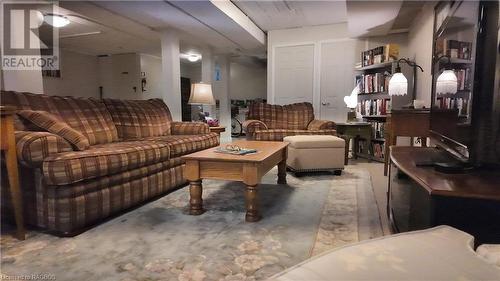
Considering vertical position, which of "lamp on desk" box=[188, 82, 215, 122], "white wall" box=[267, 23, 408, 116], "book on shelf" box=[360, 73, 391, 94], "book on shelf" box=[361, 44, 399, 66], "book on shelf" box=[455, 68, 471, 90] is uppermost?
"white wall" box=[267, 23, 408, 116]

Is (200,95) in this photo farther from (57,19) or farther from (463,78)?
(463,78)

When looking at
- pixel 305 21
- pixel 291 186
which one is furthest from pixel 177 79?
pixel 291 186

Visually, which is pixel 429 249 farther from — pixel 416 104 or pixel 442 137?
pixel 416 104

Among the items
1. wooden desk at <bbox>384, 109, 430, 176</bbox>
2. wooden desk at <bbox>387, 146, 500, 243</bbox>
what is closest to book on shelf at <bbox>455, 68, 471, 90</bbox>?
wooden desk at <bbox>387, 146, 500, 243</bbox>

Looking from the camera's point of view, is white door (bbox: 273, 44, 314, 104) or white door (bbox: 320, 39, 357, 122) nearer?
white door (bbox: 320, 39, 357, 122)

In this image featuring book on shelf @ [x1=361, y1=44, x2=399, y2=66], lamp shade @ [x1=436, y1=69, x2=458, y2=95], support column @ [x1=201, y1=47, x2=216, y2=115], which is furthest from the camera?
support column @ [x1=201, y1=47, x2=216, y2=115]

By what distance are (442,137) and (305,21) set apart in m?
4.04

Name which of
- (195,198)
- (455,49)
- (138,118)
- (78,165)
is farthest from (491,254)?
(138,118)

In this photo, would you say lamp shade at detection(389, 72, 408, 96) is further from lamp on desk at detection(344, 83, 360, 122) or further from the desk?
lamp on desk at detection(344, 83, 360, 122)

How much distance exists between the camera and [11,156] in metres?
1.67

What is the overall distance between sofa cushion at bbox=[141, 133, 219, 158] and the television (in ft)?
6.73

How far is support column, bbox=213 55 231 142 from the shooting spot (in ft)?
23.5

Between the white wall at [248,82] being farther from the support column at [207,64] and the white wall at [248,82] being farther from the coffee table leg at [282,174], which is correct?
the coffee table leg at [282,174]

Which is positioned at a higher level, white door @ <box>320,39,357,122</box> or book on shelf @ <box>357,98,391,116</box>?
white door @ <box>320,39,357,122</box>
